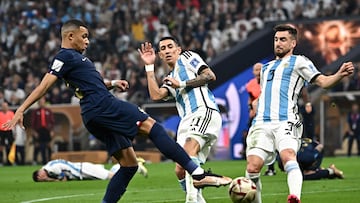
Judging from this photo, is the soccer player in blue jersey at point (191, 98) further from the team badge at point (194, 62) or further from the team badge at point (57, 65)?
the team badge at point (57, 65)

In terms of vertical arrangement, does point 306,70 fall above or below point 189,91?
above

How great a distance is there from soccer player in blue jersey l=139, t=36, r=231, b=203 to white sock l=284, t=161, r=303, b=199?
4.42 feet

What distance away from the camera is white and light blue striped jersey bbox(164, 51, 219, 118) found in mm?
12500

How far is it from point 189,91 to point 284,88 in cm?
137

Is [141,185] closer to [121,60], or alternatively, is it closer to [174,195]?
[174,195]

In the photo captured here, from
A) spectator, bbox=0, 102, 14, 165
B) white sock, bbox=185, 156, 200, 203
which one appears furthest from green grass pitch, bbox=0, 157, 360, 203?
spectator, bbox=0, 102, 14, 165

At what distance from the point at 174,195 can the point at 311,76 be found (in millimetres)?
4632

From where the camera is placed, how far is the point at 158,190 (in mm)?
16688

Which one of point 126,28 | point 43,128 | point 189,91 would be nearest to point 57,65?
point 189,91

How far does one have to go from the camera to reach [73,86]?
11.2 metres

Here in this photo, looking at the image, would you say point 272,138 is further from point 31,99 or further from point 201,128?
point 31,99

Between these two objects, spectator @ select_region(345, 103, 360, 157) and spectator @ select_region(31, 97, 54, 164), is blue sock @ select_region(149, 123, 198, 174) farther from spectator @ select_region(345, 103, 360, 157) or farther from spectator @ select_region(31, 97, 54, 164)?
spectator @ select_region(31, 97, 54, 164)

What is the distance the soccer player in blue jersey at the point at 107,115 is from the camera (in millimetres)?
10867

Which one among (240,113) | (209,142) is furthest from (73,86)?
(240,113)
